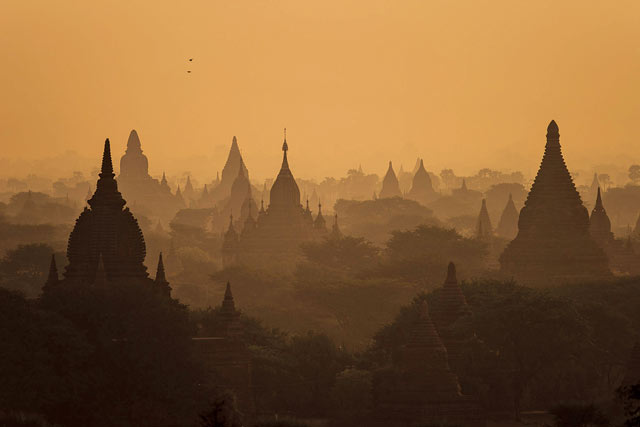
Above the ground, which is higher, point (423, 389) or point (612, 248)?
point (612, 248)

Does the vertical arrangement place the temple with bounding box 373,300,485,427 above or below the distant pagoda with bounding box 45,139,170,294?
below

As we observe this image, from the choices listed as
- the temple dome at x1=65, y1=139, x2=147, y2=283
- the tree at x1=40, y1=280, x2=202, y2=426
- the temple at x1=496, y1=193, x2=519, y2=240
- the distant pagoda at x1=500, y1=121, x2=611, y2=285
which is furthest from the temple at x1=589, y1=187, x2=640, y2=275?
the tree at x1=40, y1=280, x2=202, y2=426

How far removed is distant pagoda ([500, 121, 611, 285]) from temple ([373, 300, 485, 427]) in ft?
90.4

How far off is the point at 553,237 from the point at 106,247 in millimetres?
30953

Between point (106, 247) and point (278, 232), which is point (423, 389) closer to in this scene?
point (106, 247)

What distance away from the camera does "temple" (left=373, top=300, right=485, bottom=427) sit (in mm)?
72000

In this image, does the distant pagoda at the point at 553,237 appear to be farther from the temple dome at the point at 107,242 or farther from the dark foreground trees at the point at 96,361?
the dark foreground trees at the point at 96,361

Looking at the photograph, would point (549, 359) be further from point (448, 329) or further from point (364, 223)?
point (364, 223)

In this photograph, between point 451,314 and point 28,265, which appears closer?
point 451,314

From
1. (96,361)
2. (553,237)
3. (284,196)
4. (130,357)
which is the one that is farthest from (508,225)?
(96,361)

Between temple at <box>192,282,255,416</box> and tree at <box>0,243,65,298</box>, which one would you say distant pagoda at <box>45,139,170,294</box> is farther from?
tree at <box>0,243,65,298</box>

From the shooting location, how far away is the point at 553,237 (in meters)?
102

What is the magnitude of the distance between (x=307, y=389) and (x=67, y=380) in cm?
1268

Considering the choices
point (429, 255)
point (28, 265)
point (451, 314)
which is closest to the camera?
point (451, 314)
